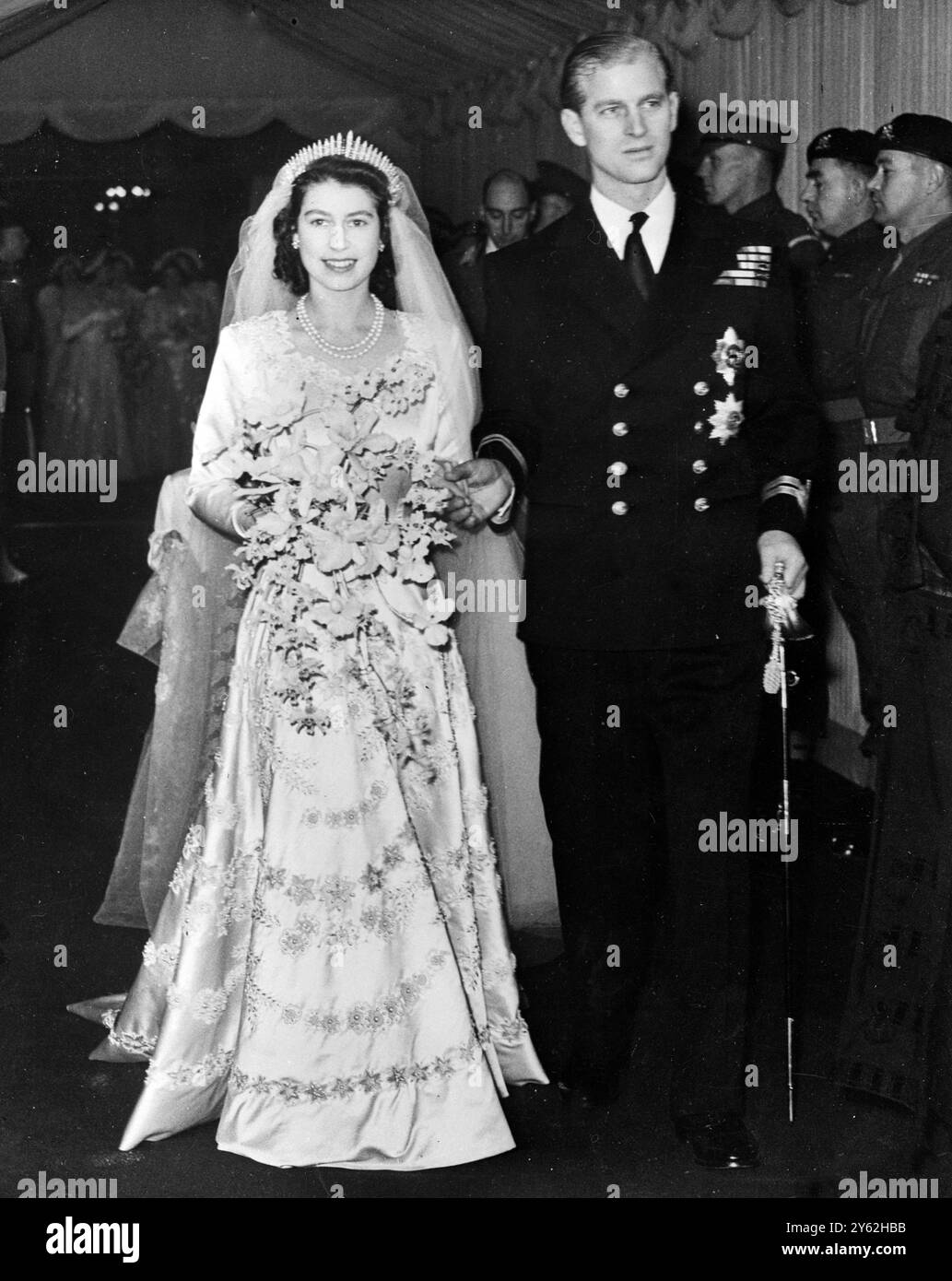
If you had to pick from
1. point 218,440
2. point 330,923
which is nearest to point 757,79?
point 218,440

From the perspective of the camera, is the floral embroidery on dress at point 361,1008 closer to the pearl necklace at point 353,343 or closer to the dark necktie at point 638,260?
the pearl necklace at point 353,343

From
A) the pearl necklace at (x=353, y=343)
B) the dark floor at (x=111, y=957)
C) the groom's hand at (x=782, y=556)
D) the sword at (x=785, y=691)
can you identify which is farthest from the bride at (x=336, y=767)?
the groom's hand at (x=782, y=556)

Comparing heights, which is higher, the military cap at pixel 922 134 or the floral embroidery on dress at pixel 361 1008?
the military cap at pixel 922 134

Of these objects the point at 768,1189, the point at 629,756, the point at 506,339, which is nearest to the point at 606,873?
the point at 629,756

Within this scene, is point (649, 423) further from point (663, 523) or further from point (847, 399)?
point (847, 399)

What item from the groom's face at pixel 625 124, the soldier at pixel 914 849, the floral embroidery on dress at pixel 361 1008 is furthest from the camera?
the soldier at pixel 914 849

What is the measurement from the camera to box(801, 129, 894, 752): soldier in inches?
129

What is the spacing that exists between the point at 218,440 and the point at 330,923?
1.08 metres

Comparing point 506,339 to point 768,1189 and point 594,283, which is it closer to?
point 594,283

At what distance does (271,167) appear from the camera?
10.6 ft

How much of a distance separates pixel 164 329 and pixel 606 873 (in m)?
1.56

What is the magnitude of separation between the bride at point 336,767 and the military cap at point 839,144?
89cm

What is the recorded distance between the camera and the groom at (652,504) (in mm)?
3225
